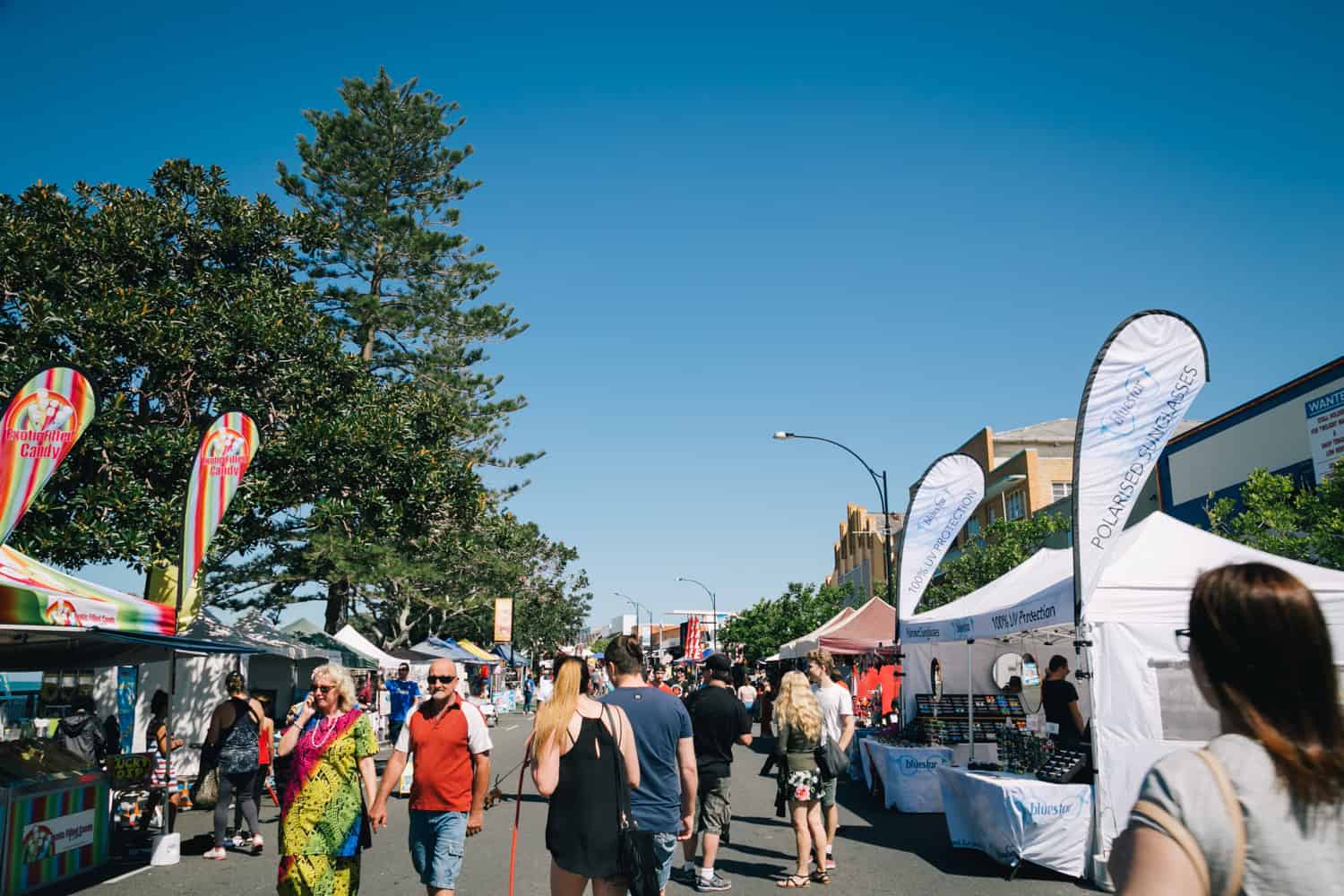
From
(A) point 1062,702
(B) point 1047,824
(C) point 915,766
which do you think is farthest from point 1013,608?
(C) point 915,766

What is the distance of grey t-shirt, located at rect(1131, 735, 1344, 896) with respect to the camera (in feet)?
5.07

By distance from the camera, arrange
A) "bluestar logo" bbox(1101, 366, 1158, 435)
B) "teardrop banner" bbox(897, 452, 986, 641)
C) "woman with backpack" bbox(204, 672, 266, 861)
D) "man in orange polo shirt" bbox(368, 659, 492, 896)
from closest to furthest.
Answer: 1. "man in orange polo shirt" bbox(368, 659, 492, 896)
2. "bluestar logo" bbox(1101, 366, 1158, 435)
3. "woman with backpack" bbox(204, 672, 266, 861)
4. "teardrop banner" bbox(897, 452, 986, 641)

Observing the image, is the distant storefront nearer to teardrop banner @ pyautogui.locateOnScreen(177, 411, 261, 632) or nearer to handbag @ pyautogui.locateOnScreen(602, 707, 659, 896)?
teardrop banner @ pyautogui.locateOnScreen(177, 411, 261, 632)

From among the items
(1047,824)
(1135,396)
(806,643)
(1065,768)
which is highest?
(1135,396)

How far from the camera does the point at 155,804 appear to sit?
36.1ft

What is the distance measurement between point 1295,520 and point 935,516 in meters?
8.40

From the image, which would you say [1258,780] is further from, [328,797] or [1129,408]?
[1129,408]

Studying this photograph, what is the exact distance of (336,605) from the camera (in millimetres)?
27891

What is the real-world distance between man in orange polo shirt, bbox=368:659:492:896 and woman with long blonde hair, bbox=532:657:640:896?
113 cm

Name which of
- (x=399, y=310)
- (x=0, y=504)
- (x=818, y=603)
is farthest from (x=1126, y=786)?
(x=818, y=603)

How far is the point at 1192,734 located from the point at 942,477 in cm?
692

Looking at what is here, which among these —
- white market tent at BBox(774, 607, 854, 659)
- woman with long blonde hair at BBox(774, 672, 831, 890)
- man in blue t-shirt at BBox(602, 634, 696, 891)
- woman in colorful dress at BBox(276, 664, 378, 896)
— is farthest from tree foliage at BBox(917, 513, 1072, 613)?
woman in colorful dress at BBox(276, 664, 378, 896)

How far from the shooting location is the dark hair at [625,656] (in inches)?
230

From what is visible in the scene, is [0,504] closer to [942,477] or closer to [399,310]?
[942,477]
